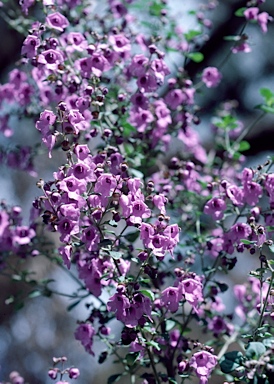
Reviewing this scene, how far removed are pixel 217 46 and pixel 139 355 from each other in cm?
332

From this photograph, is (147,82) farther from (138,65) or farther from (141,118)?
(141,118)

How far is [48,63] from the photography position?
6.53 ft

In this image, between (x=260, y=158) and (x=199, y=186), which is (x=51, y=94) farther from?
(x=260, y=158)

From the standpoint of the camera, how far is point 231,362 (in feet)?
5.10

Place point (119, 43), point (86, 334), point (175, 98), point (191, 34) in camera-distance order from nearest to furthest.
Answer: point (86, 334) → point (119, 43) → point (175, 98) → point (191, 34)

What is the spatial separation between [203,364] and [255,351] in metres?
0.29

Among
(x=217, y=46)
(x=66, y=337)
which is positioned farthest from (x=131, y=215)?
(x=66, y=337)

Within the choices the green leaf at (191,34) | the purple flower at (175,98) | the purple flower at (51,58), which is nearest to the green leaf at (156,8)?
the green leaf at (191,34)

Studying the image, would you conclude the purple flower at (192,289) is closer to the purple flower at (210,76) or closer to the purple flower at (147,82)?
the purple flower at (147,82)

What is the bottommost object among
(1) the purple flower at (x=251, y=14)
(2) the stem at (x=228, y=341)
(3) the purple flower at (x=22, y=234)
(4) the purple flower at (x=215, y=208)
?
(2) the stem at (x=228, y=341)

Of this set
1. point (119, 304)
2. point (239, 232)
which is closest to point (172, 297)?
point (119, 304)

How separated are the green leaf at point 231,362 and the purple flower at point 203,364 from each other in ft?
0.47

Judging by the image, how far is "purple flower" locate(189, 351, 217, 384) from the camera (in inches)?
67.3

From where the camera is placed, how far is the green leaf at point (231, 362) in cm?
154
